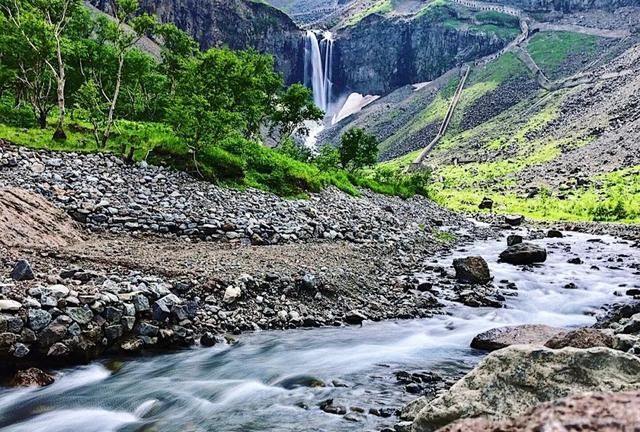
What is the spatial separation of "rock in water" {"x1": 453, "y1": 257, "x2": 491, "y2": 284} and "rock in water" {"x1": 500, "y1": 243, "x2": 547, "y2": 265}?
6230 millimetres

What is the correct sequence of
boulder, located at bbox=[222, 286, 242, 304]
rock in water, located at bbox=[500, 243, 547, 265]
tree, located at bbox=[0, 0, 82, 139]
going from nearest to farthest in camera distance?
boulder, located at bbox=[222, 286, 242, 304]
rock in water, located at bbox=[500, 243, 547, 265]
tree, located at bbox=[0, 0, 82, 139]

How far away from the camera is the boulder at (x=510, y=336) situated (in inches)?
468

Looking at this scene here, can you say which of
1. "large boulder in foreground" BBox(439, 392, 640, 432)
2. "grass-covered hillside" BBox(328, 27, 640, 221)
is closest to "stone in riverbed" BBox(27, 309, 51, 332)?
"large boulder in foreground" BBox(439, 392, 640, 432)

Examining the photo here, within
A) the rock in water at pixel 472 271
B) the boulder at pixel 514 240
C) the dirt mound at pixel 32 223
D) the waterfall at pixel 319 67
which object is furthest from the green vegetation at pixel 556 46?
the dirt mound at pixel 32 223

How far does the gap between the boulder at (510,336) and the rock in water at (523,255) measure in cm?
1325

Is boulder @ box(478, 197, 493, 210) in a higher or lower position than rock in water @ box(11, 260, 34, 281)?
lower

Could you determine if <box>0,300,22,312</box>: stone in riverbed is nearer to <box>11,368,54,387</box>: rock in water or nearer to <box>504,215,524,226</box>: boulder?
<box>11,368,54,387</box>: rock in water

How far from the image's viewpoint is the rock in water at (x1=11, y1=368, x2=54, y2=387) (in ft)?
30.7

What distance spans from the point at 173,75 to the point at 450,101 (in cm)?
12471

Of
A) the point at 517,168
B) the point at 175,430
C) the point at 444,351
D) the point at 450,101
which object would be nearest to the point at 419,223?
the point at 444,351

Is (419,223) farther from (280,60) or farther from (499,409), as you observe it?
(280,60)

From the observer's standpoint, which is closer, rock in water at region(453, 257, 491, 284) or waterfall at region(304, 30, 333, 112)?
rock in water at region(453, 257, 491, 284)

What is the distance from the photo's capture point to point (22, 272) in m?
11.5

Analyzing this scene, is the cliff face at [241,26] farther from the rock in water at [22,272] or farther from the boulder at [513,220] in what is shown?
the rock in water at [22,272]
